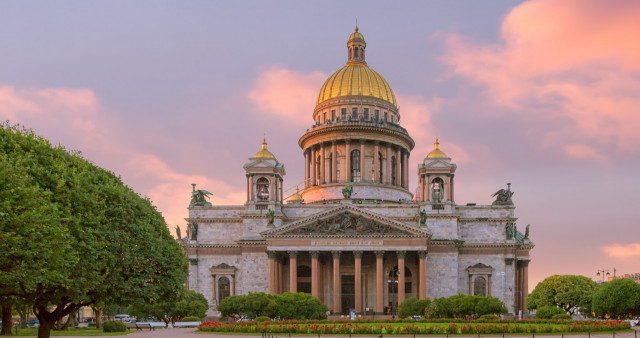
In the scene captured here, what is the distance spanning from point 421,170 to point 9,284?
214 ft

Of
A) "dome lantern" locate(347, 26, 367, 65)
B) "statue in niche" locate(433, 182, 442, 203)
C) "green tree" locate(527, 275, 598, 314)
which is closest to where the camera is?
"statue in niche" locate(433, 182, 442, 203)

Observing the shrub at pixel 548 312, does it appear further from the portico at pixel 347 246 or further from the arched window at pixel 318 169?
the arched window at pixel 318 169

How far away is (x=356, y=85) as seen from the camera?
108 m

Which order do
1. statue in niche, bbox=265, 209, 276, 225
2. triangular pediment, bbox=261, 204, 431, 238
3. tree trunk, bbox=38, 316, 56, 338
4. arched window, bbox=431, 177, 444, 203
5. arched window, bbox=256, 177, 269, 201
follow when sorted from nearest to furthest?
tree trunk, bbox=38, 316, 56, 338 < triangular pediment, bbox=261, 204, 431, 238 < statue in niche, bbox=265, 209, 276, 225 < arched window, bbox=431, 177, 444, 203 < arched window, bbox=256, 177, 269, 201

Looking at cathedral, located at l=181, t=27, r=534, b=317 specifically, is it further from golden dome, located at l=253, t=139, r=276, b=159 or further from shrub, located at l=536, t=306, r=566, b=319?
shrub, located at l=536, t=306, r=566, b=319

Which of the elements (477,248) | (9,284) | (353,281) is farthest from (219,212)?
(9,284)

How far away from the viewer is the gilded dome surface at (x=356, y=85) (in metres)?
107

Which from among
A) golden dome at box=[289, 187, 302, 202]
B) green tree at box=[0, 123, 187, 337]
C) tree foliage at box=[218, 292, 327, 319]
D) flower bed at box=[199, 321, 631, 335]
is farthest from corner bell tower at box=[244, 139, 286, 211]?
green tree at box=[0, 123, 187, 337]

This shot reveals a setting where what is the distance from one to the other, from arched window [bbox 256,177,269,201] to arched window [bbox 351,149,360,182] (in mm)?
15079

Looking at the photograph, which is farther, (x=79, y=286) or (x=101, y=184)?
(x=101, y=184)

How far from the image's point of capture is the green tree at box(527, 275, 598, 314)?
10156 centimetres

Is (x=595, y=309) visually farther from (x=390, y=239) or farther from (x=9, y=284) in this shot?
(x=9, y=284)

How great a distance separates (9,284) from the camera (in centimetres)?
3375

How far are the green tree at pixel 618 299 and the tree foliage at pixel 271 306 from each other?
35.5m
